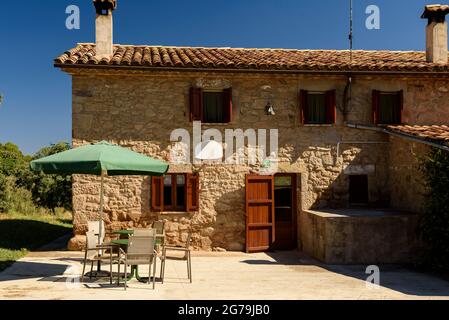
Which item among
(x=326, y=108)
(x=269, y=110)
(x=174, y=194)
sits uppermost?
(x=326, y=108)

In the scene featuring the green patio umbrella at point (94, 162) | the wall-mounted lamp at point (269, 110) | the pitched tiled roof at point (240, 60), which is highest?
the pitched tiled roof at point (240, 60)

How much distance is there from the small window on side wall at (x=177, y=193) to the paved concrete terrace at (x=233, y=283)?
170 cm

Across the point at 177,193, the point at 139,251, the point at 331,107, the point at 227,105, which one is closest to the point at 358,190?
the point at 331,107

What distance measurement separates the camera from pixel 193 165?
11.1 meters

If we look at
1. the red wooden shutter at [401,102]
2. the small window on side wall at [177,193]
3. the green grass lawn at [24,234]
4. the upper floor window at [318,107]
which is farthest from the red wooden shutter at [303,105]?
the green grass lawn at [24,234]

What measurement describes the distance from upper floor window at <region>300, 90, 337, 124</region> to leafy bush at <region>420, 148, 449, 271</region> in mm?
3062

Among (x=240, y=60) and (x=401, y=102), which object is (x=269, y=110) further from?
(x=401, y=102)

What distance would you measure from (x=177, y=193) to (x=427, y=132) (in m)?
6.08

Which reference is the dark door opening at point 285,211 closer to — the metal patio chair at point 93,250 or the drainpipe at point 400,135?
the drainpipe at point 400,135

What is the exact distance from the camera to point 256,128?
37.2ft

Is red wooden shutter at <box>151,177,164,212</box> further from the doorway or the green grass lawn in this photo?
the green grass lawn

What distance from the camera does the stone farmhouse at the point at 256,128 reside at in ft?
35.4

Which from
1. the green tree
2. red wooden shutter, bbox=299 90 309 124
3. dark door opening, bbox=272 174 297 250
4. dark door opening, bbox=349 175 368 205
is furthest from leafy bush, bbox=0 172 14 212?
dark door opening, bbox=349 175 368 205

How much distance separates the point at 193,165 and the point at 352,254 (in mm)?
4333
